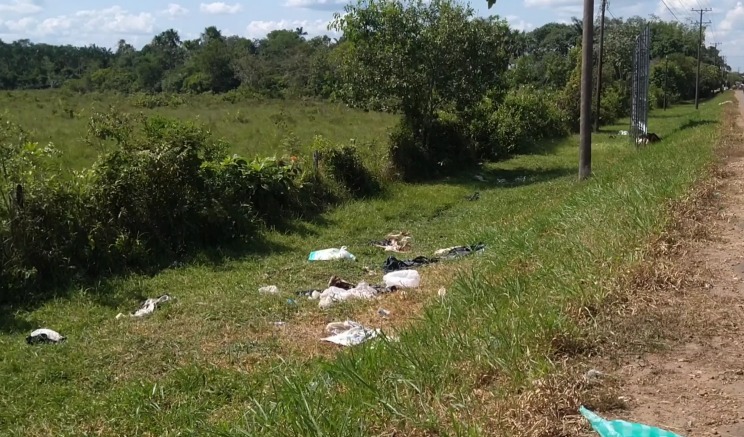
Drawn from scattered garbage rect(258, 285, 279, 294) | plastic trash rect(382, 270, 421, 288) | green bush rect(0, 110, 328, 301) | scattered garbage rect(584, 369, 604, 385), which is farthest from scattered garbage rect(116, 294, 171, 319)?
scattered garbage rect(584, 369, 604, 385)

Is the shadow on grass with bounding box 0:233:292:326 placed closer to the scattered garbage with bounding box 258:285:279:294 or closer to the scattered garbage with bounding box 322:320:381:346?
the scattered garbage with bounding box 258:285:279:294

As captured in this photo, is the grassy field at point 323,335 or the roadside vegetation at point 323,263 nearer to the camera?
the grassy field at point 323,335

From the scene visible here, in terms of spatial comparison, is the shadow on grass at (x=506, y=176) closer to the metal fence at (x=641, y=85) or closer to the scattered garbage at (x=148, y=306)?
the metal fence at (x=641, y=85)

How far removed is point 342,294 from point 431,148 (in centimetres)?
1072

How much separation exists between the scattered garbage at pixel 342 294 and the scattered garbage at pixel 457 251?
1461 millimetres

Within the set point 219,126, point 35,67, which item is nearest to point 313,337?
point 219,126

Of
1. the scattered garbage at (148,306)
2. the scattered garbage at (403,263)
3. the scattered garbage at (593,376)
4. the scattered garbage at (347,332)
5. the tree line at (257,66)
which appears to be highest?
the tree line at (257,66)

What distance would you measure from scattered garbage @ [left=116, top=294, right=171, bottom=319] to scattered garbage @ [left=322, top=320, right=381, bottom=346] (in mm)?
2123

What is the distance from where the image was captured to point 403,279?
25.0 feet

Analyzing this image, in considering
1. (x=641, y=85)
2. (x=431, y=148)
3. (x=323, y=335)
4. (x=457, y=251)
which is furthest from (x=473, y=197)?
(x=641, y=85)

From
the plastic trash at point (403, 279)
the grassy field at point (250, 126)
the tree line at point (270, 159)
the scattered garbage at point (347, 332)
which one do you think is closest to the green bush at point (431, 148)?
the tree line at point (270, 159)

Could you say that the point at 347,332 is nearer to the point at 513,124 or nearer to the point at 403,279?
the point at 403,279

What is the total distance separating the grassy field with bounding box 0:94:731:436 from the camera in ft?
10.5

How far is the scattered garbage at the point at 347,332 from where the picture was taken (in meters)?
5.60
